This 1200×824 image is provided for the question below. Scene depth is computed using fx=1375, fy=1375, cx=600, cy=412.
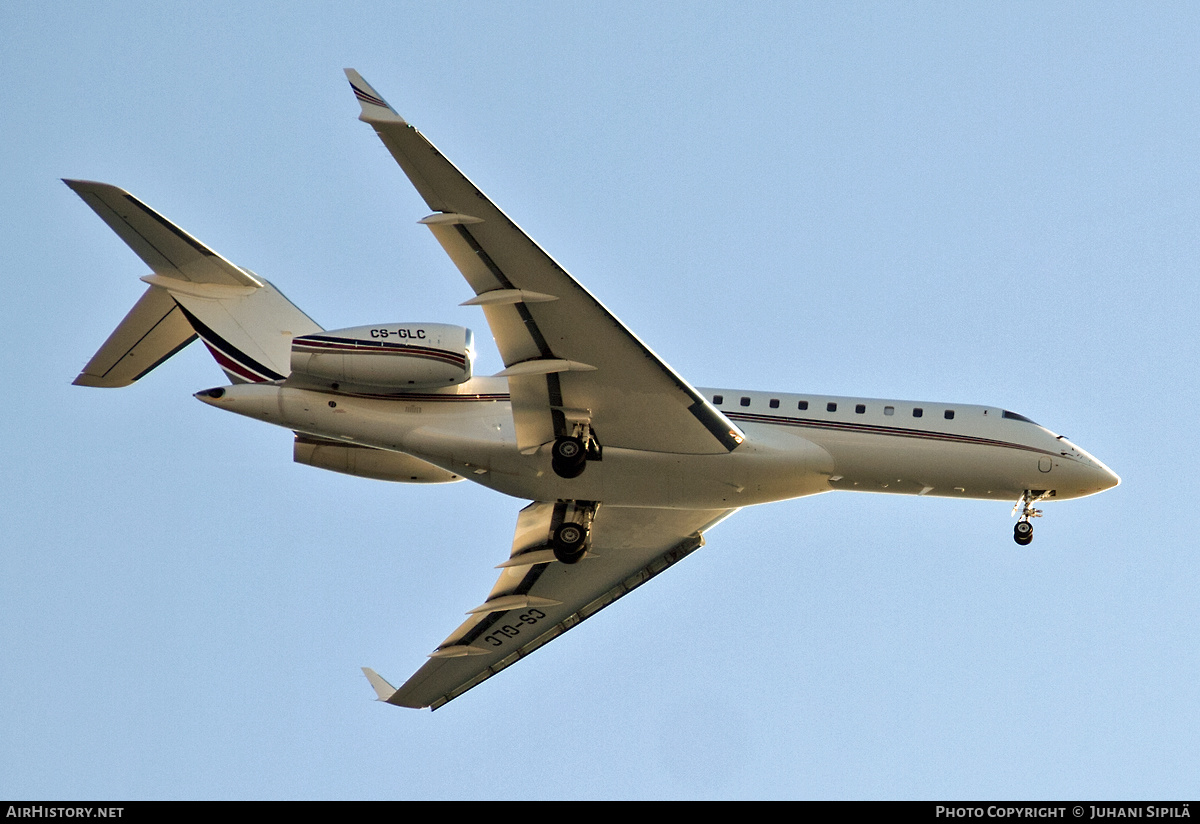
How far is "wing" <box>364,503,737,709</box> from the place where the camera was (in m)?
24.0

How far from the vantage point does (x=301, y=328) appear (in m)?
23.6

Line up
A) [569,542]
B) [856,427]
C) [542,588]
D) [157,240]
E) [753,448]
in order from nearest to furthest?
[753,448] < [856,427] < [569,542] < [157,240] < [542,588]

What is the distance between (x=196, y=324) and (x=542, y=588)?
7725 millimetres

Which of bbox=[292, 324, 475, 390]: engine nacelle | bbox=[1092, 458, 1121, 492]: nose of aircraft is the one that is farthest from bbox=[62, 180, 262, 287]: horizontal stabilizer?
bbox=[1092, 458, 1121, 492]: nose of aircraft

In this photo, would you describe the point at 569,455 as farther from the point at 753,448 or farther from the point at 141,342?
the point at 141,342

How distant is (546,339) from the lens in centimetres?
1922

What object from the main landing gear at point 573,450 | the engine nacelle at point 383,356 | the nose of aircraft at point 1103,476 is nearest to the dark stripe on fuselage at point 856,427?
the nose of aircraft at point 1103,476

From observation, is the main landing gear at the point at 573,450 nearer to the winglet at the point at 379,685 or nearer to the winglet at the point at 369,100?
the winglet at the point at 369,100

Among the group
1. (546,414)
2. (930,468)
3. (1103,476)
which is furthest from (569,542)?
(1103,476)

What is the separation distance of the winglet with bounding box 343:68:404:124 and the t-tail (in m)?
7.77

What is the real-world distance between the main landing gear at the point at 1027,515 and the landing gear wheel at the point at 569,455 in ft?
23.4

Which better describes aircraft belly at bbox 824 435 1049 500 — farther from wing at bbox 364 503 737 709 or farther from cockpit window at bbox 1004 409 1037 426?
wing at bbox 364 503 737 709

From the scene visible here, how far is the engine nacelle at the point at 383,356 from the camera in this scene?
20.3 metres
